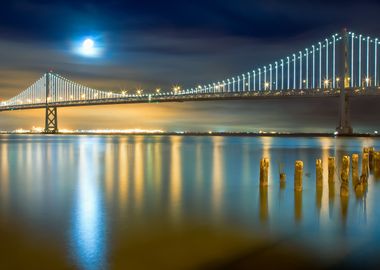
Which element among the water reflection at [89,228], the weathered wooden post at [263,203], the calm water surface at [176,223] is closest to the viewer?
the water reflection at [89,228]

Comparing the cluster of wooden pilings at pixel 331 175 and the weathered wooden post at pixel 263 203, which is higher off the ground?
the cluster of wooden pilings at pixel 331 175

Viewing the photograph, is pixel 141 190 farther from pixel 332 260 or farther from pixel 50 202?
pixel 332 260

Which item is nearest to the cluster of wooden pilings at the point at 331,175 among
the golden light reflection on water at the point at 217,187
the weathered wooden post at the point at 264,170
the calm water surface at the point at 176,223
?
the weathered wooden post at the point at 264,170

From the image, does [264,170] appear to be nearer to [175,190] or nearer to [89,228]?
[175,190]

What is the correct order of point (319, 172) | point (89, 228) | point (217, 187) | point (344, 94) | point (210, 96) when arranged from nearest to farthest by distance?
1. point (89, 228)
2. point (319, 172)
3. point (217, 187)
4. point (344, 94)
5. point (210, 96)

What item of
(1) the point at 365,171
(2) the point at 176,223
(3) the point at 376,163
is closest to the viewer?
(2) the point at 176,223

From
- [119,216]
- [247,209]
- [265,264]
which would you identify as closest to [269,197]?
[247,209]

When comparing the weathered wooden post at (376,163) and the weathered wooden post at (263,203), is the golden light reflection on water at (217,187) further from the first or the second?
the weathered wooden post at (376,163)

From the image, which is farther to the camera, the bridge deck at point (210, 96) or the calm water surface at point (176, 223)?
the bridge deck at point (210, 96)

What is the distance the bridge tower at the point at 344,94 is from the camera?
45.3 metres

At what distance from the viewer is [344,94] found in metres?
45.5

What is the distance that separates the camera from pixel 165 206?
8820 millimetres

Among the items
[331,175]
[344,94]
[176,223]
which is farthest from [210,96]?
[176,223]

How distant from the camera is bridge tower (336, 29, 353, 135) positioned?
1785 inches
